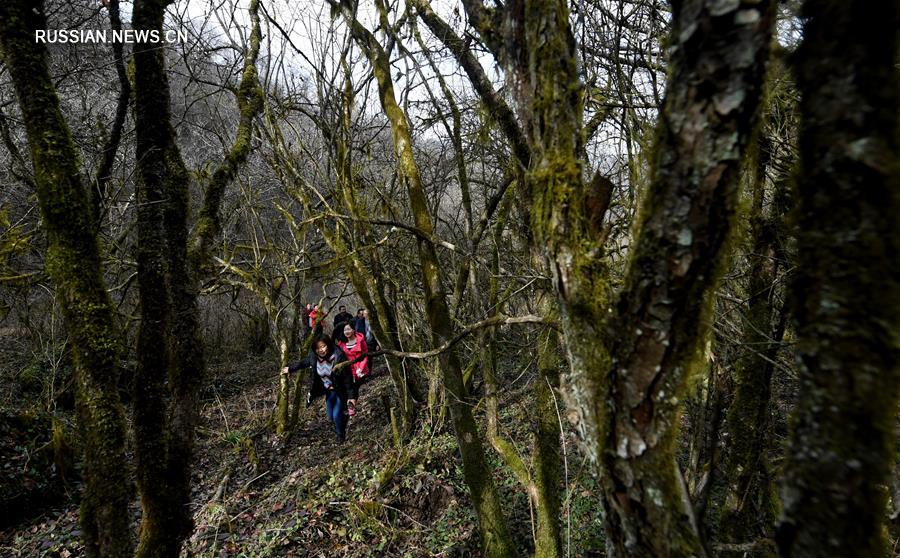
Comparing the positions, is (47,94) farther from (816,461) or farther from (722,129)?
(816,461)

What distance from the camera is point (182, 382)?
293 centimetres

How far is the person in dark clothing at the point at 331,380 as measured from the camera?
21.7ft

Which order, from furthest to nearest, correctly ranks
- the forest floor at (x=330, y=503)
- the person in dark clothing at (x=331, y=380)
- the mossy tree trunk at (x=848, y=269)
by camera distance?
the person in dark clothing at (x=331, y=380) → the forest floor at (x=330, y=503) → the mossy tree trunk at (x=848, y=269)

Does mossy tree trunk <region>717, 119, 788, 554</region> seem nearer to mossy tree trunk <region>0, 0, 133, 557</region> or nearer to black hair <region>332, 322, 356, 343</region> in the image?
mossy tree trunk <region>0, 0, 133, 557</region>

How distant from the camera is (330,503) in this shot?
5.34 meters

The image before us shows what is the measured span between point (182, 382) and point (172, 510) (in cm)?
72

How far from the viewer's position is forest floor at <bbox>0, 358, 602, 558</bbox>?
4797mm

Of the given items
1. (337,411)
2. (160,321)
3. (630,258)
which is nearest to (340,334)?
(337,411)

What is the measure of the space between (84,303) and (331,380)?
4.64m

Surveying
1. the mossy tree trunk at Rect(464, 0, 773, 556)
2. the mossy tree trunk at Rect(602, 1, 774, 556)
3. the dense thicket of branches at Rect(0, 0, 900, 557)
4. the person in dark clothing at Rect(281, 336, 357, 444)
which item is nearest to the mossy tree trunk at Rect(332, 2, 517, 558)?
the dense thicket of branches at Rect(0, 0, 900, 557)

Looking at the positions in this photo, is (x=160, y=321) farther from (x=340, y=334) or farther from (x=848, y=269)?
(x=340, y=334)

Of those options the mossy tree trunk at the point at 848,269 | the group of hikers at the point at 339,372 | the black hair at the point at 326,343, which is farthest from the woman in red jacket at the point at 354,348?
the mossy tree trunk at the point at 848,269

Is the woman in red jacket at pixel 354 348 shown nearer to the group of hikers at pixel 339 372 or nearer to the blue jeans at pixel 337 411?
the group of hikers at pixel 339 372

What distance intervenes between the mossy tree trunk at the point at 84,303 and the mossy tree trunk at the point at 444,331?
2.16 m
